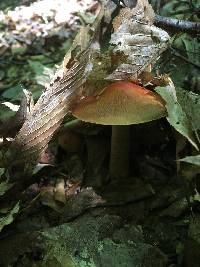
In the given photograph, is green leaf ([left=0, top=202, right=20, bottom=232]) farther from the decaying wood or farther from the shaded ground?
the decaying wood

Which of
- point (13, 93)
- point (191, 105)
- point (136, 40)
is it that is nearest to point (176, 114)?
point (191, 105)

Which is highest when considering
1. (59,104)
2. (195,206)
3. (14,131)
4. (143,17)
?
(143,17)

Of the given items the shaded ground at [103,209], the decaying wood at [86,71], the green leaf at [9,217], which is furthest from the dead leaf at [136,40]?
the green leaf at [9,217]

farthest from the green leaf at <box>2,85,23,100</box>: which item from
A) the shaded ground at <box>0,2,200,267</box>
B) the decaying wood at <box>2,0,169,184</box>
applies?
the decaying wood at <box>2,0,169,184</box>

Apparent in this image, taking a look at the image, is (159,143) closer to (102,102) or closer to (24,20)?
(102,102)

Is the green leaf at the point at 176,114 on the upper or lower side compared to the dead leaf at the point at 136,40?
lower

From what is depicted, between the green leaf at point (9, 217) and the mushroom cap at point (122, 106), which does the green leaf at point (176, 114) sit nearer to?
the mushroom cap at point (122, 106)

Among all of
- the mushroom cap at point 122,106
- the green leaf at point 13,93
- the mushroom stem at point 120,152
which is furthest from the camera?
the green leaf at point 13,93

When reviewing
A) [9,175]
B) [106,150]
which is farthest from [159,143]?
[9,175]
